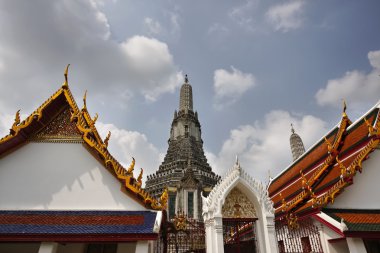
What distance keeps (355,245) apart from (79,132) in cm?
941

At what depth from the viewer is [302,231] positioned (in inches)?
362

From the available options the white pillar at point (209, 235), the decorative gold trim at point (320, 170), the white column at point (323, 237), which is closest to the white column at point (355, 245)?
the white column at point (323, 237)

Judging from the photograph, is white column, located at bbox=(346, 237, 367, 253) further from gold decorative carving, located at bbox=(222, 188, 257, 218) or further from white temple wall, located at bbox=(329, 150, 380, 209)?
gold decorative carving, located at bbox=(222, 188, 257, 218)

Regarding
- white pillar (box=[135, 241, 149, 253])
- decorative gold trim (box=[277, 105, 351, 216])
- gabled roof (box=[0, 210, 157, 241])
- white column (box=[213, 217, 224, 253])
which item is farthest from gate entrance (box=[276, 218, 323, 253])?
gabled roof (box=[0, 210, 157, 241])

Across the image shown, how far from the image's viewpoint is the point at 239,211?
8.16 metres

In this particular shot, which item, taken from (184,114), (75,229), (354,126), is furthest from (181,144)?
(75,229)

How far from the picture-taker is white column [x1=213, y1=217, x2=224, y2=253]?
7.20 meters

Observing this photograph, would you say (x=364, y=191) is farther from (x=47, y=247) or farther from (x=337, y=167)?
(x=47, y=247)

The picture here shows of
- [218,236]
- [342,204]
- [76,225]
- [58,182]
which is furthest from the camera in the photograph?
[342,204]

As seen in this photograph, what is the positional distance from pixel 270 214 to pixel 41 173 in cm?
728

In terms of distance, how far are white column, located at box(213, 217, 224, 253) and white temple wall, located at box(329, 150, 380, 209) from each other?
4107 millimetres

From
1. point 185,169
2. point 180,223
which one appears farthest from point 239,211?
point 185,169

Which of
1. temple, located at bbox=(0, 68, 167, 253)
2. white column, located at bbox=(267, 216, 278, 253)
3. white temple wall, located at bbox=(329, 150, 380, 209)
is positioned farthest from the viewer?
white temple wall, located at bbox=(329, 150, 380, 209)

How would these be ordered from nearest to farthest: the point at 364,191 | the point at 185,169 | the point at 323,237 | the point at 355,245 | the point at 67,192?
the point at 355,245 → the point at 67,192 → the point at 323,237 → the point at 364,191 → the point at 185,169
